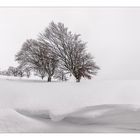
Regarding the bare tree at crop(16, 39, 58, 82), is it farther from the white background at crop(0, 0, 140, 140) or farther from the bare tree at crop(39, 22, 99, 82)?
the white background at crop(0, 0, 140, 140)

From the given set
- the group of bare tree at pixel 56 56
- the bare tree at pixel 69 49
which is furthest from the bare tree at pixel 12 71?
the bare tree at pixel 69 49

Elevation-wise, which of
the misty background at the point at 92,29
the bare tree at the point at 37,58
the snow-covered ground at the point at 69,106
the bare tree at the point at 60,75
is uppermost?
the misty background at the point at 92,29

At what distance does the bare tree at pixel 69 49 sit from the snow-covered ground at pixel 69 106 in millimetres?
82

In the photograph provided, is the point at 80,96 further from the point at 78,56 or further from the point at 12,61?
the point at 12,61

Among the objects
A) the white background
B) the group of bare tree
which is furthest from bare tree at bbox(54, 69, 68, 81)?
the white background

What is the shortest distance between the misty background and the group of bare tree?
0.03 meters

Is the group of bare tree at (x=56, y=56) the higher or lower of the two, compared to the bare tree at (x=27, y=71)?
higher

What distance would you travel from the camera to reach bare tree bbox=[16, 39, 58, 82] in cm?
169

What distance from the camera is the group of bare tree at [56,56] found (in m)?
1.69

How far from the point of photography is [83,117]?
5.52 feet

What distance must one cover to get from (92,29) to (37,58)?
14.4 inches
